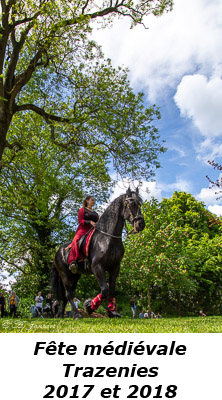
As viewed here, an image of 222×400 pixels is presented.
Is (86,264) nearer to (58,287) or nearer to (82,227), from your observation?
(82,227)

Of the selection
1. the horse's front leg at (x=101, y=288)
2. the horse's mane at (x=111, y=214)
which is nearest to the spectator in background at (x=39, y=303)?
the horse's front leg at (x=101, y=288)

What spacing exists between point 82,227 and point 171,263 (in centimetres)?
1419

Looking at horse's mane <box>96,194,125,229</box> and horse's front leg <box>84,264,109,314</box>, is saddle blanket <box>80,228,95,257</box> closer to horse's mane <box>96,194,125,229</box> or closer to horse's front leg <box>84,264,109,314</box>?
horse's mane <box>96,194,125,229</box>

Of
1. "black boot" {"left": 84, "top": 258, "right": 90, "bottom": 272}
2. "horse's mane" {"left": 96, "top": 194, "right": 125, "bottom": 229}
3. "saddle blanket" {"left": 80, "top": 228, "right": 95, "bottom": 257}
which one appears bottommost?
"black boot" {"left": 84, "top": 258, "right": 90, "bottom": 272}

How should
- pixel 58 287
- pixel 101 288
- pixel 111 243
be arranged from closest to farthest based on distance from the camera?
pixel 101 288 → pixel 111 243 → pixel 58 287

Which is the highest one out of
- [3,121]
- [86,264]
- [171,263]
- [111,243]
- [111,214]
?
[3,121]

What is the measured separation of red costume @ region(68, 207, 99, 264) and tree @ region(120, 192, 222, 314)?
8.57 m

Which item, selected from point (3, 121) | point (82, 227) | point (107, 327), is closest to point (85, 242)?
point (82, 227)

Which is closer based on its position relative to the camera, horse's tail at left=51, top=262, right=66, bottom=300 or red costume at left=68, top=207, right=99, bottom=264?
red costume at left=68, top=207, right=99, bottom=264

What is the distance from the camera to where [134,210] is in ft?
26.4

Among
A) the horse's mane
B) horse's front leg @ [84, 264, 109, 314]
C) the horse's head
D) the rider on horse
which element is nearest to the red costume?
the rider on horse

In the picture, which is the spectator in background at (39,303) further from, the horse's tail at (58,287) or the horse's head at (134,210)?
the horse's head at (134,210)

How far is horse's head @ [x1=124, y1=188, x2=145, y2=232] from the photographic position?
7844 mm
